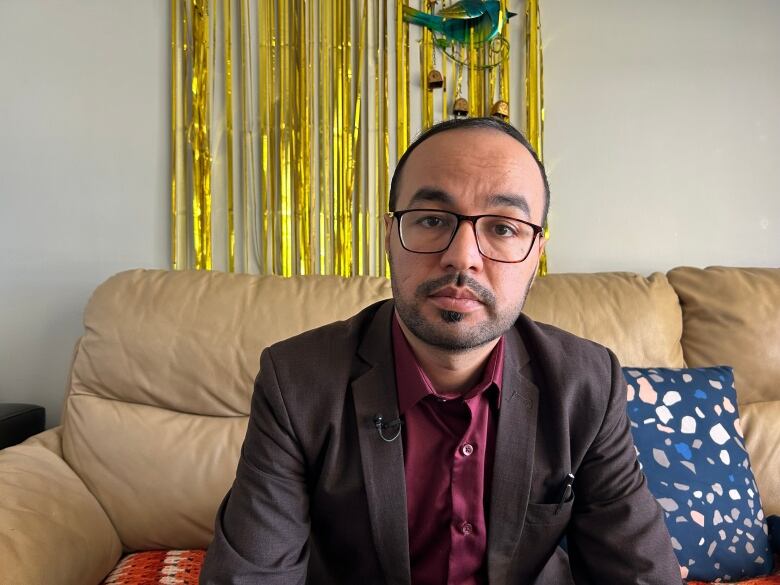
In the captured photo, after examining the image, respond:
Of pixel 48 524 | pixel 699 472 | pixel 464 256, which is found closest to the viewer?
pixel 464 256

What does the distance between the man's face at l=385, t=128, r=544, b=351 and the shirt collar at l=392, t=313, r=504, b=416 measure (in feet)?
0.31

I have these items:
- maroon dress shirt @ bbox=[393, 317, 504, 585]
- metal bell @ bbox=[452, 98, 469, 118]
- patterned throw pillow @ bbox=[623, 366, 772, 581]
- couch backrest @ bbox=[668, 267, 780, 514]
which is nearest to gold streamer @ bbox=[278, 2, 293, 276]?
metal bell @ bbox=[452, 98, 469, 118]

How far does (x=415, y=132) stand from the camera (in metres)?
1.96

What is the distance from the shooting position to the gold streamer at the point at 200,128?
1878mm

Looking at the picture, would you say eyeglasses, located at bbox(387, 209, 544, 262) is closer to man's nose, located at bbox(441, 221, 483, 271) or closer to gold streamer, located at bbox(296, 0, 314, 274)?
man's nose, located at bbox(441, 221, 483, 271)

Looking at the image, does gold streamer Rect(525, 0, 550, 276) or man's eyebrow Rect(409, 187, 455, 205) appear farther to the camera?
gold streamer Rect(525, 0, 550, 276)

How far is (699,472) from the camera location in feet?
4.47

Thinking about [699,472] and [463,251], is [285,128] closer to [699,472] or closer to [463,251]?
[463,251]

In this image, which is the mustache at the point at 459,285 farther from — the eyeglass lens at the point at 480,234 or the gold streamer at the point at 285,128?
the gold streamer at the point at 285,128

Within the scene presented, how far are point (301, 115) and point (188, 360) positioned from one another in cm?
86

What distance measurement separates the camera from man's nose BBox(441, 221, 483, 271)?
90 cm

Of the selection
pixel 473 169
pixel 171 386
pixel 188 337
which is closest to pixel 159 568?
pixel 171 386

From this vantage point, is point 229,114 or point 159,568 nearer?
point 159,568

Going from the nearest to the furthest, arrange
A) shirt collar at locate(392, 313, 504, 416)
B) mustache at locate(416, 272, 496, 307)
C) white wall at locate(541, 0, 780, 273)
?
mustache at locate(416, 272, 496, 307) < shirt collar at locate(392, 313, 504, 416) < white wall at locate(541, 0, 780, 273)
